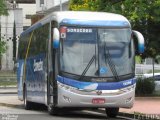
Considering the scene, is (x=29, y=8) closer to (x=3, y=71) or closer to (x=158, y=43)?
(x=3, y=71)

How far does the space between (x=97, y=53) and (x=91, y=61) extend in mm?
366

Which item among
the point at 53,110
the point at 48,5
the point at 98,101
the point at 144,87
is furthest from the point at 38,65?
the point at 48,5

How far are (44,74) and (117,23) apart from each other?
361cm

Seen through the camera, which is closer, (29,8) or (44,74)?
(44,74)

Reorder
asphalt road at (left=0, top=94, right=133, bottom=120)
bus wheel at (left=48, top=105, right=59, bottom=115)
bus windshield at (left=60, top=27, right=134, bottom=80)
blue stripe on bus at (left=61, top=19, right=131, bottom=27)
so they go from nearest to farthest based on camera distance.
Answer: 1. bus windshield at (left=60, top=27, right=134, bottom=80)
2. blue stripe on bus at (left=61, top=19, right=131, bottom=27)
3. asphalt road at (left=0, top=94, right=133, bottom=120)
4. bus wheel at (left=48, top=105, right=59, bottom=115)

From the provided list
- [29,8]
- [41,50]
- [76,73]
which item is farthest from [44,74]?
[29,8]

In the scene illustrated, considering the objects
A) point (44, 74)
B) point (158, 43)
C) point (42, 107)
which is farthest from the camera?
point (158, 43)

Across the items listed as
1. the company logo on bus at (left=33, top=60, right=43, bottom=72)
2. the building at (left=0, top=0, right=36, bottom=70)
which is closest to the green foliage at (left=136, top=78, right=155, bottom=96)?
the company logo on bus at (left=33, top=60, right=43, bottom=72)

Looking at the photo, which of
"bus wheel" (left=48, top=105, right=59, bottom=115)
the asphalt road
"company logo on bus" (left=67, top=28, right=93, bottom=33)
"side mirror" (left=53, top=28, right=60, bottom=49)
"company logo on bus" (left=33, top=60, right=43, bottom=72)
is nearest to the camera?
"side mirror" (left=53, top=28, right=60, bottom=49)

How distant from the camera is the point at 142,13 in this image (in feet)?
95.1

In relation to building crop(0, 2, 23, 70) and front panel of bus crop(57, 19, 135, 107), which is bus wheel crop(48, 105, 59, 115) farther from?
building crop(0, 2, 23, 70)

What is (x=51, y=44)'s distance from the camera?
66.7 ft

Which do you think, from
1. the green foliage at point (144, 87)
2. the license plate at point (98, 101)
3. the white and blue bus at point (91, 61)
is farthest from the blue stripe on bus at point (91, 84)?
the green foliage at point (144, 87)

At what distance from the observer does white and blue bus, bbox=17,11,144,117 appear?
19203 mm
